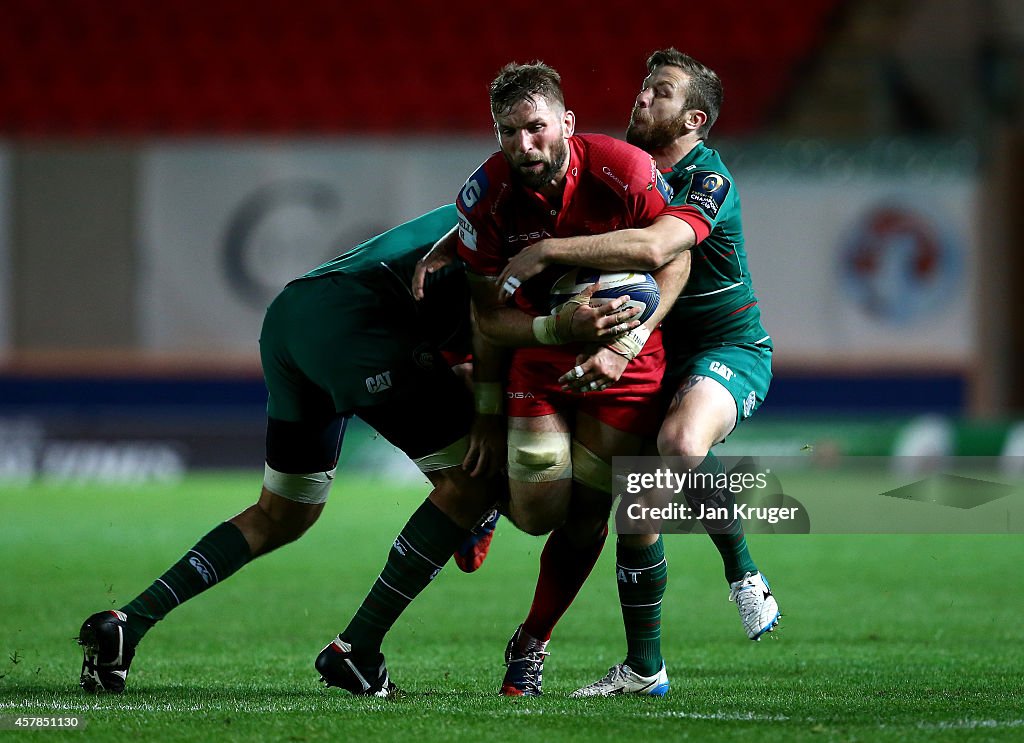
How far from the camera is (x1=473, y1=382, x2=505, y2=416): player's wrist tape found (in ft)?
15.6

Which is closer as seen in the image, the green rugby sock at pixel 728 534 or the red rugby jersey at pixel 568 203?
the red rugby jersey at pixel 568 203

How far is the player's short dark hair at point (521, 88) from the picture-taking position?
4379 mm

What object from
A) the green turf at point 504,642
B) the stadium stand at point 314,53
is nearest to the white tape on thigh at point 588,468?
the green turf at point 504,642

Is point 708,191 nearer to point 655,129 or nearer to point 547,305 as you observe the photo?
point 655,129

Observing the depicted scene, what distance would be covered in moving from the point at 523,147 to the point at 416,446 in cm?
107

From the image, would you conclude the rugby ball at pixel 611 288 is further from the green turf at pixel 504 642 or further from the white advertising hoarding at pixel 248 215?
the white advertising hoarding at pixel 248 215

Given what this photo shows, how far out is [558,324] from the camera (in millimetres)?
4492

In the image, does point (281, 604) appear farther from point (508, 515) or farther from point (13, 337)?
point (13, 337)

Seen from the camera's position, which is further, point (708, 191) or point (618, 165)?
point (708, 191)

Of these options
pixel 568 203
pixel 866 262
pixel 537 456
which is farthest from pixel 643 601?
pixel 866 262

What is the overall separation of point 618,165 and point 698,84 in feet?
2.42

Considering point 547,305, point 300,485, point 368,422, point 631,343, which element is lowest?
point 300,485

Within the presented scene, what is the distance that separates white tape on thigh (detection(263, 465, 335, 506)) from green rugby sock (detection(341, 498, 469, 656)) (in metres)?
0.44

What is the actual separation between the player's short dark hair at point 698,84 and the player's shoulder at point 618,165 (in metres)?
0.60
